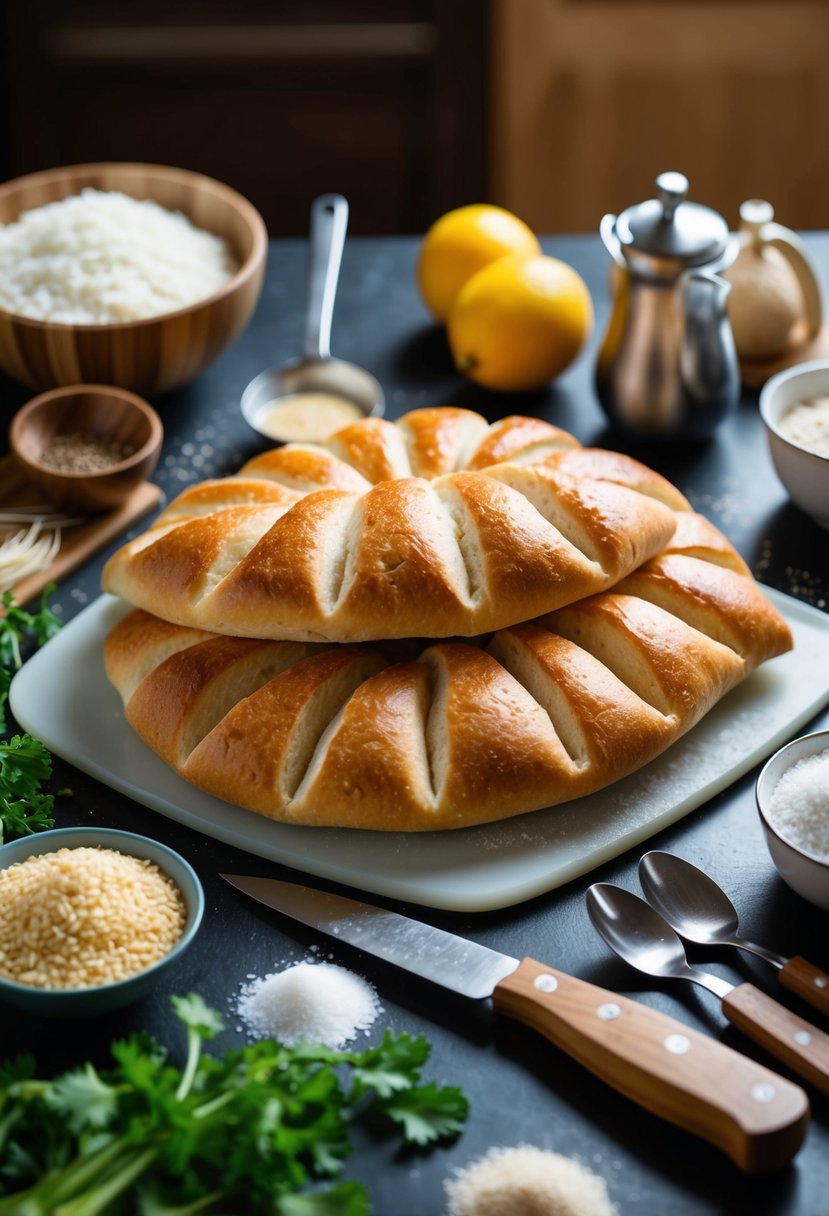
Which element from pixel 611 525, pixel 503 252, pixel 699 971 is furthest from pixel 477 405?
pixel 699 971

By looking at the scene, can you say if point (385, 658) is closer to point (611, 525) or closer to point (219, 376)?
point (611, 525)


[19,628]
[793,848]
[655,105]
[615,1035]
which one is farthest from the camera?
[655,105]

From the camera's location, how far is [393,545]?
5.18ft

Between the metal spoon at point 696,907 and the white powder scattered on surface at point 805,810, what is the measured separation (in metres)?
0.10

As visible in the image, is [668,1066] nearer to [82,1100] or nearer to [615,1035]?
[615,1035]

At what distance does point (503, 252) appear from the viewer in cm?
245

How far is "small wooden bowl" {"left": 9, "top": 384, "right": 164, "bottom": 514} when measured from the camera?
2047mm

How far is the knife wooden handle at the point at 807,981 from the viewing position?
128 cm

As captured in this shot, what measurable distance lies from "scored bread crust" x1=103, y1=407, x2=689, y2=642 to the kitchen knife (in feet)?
1.15

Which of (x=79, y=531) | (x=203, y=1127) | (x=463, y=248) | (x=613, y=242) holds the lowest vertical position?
(x=79, y=531)

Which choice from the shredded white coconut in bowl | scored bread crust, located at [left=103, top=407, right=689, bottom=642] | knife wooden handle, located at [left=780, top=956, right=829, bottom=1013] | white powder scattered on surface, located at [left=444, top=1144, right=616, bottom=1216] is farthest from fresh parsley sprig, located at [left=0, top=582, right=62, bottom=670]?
knife wooden handle, located at [left=780, top=956, right=829, bottom=1013]

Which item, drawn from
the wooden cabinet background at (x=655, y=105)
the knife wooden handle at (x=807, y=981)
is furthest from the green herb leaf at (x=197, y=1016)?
the wooden cabinet background at (x=655, y=105)

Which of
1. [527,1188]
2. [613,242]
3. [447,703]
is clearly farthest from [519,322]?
[527,1188]

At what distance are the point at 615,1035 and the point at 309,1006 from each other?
31cm
